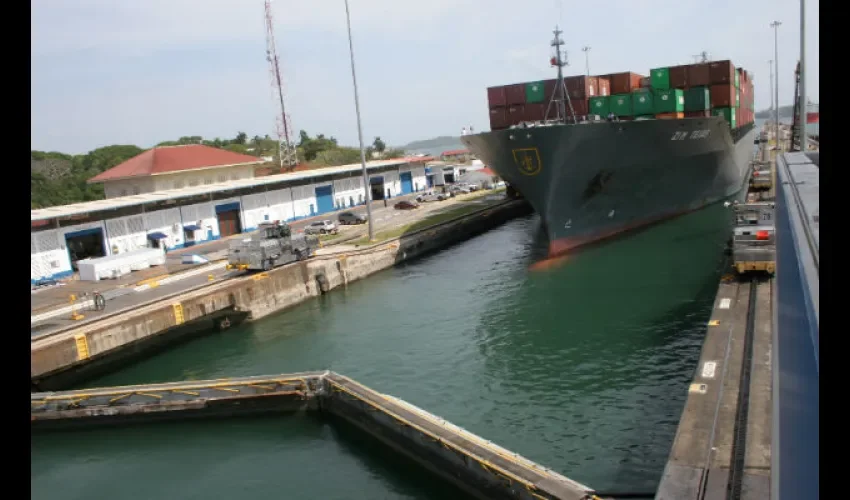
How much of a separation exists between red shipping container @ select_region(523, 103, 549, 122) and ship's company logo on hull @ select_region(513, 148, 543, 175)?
368 inches

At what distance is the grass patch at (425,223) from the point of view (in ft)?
122

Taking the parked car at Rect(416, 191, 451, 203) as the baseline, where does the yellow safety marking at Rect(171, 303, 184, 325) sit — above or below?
below

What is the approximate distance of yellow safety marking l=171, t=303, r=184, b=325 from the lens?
2348 cm

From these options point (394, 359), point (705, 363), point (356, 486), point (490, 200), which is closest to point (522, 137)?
point (394, 359)

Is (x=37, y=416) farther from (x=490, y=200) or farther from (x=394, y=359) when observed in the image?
(x=490, y=200)

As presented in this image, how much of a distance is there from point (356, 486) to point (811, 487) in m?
10.7

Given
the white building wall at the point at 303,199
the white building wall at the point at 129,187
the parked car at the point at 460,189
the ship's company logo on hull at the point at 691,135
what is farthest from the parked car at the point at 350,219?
the ship's company logo on hull at the point at 691,135

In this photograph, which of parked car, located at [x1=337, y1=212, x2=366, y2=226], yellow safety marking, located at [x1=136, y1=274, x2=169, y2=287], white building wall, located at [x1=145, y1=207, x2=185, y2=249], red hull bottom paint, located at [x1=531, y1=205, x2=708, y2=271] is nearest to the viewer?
yellow safety marking, located at [x1=136, y1=274, x2=169, y2=287]

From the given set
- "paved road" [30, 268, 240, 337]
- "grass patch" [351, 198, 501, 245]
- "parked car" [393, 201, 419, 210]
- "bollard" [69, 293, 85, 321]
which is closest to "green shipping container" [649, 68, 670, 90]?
"grass patch" [351, 198, 501, 245]

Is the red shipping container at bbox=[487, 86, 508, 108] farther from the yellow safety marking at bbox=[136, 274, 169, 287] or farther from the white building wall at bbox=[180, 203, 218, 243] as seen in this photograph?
the yellow safety marking at bbox=[136, 274, 169, 287]

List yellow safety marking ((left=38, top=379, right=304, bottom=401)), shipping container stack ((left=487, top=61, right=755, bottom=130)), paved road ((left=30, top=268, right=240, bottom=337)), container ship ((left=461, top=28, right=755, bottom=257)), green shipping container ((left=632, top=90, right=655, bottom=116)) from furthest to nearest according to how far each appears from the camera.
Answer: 1. shipping container stack ((left=487, top=61, right=755, bottom=130))
2. green shipping container ((left=632, top=90, right=655, bottom=116))
3. container ship ((left=461, top=28, right=755, bottom=257))
4. paved road ((left=30, top=268, right=240, bottom=337))
5. yellow safety marking ((left=38, top=379, right=304, bottom=401))

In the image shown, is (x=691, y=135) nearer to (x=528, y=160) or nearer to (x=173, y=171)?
(x=528, y=160)

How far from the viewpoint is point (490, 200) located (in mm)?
56125
